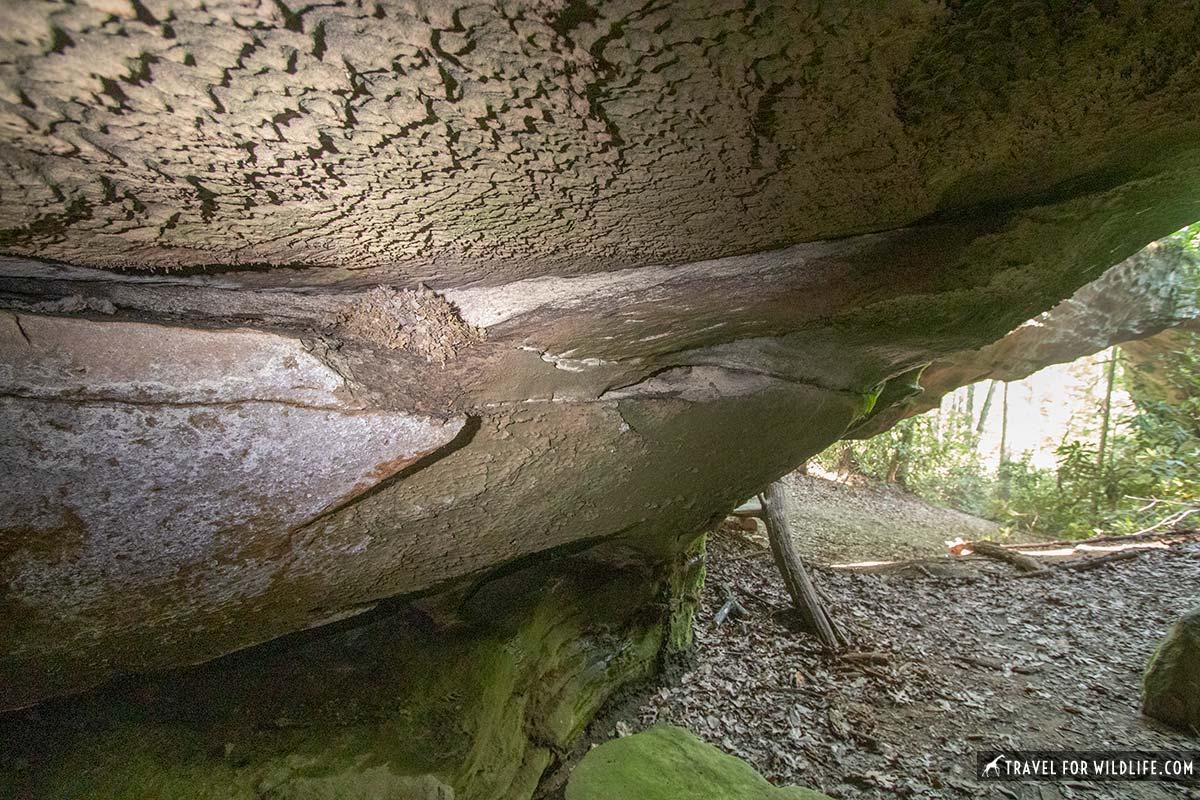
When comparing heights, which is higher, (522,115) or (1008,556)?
(522,115)

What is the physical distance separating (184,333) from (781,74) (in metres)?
1.33

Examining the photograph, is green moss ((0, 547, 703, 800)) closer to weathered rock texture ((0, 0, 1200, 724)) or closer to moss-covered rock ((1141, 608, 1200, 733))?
weathered rock texture ((0, 0, 1200, 724))

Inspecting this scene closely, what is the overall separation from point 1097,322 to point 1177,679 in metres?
7.82

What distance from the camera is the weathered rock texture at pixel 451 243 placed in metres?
0.65

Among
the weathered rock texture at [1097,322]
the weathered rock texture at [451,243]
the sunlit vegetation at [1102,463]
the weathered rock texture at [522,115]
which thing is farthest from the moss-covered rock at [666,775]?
the sunlit vegetation at [1102,463]

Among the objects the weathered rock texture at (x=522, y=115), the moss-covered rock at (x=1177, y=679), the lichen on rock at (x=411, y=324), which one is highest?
the weathered rock texture at (x=522, y=115)

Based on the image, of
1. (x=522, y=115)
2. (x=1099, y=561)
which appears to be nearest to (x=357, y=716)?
(x=522, y=115)

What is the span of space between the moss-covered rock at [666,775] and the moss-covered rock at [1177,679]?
3.33 meters

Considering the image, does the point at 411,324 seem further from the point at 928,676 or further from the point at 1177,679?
the point at 1177,679

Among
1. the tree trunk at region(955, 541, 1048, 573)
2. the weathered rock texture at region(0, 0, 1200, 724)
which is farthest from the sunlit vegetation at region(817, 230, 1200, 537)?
the weathered rock texture at region(0, 0, 1200, 724)

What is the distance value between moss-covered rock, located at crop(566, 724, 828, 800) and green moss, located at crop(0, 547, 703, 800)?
535 mm

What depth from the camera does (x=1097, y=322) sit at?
9.34 metres

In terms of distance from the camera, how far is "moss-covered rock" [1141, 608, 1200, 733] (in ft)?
12.6

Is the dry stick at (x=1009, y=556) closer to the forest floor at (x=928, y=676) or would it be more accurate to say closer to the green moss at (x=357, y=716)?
the forest floor at (x=928, y=676)
